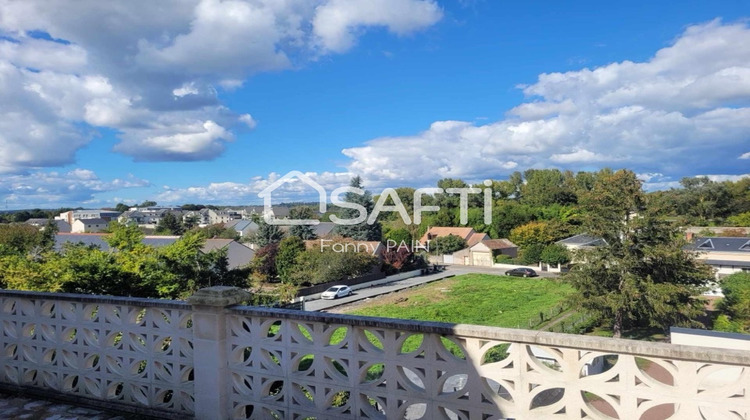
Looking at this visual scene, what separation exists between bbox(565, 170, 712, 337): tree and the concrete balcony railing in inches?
613

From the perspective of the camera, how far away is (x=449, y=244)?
44.2 m

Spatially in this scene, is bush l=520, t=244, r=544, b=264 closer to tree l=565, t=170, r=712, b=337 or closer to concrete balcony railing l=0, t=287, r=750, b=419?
tree l=565, t=170, r=712, b=337

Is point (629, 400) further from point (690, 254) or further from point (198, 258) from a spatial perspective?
point (690, 254)

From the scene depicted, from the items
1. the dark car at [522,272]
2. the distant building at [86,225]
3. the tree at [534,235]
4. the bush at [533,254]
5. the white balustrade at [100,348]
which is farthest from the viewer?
the distant building at [86,225]

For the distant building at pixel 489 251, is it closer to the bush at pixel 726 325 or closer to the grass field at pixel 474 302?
the grass field at pixel 474 302

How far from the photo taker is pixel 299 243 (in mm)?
29938

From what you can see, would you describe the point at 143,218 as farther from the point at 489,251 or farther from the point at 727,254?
the point at 727,254

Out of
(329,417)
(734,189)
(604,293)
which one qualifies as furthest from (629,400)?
(734,189)

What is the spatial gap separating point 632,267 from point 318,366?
703 inches

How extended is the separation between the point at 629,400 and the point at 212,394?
265 cm

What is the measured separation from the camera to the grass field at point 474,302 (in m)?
20.9

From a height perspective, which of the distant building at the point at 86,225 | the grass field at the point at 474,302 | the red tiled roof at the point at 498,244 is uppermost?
the distant building at the point at 86,225

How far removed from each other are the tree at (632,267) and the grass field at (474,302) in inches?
114

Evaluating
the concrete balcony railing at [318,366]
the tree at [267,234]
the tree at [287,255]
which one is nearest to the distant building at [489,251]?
the tree at [267,234]
